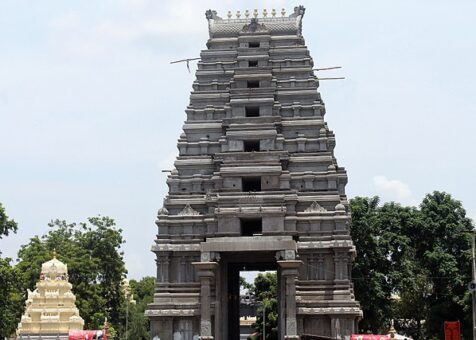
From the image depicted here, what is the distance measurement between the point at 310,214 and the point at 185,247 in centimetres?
675

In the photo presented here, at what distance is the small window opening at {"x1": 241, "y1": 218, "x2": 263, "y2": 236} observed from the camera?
42.3 meters

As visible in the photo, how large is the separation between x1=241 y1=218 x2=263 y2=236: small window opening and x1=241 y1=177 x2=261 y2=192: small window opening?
176 centimetres

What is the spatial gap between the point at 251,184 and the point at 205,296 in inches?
300

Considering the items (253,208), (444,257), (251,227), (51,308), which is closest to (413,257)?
(444,257)

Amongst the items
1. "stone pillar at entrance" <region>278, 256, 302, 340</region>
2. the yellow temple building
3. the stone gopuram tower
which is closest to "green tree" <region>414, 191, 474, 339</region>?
the stone gopuram tower

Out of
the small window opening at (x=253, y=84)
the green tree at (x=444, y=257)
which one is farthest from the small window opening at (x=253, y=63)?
the green tree at (x=444, y=257)

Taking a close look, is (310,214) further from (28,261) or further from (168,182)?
(28,261)

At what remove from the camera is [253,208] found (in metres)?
40.8

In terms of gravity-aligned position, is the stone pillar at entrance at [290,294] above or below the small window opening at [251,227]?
below

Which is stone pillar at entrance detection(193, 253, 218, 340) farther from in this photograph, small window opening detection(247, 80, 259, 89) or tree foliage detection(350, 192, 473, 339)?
tree foliage detection(350, 192, 473, 339)

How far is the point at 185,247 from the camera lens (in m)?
41.3

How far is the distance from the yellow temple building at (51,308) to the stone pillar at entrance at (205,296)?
2027 centimetres

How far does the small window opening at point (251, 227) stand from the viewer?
4228 cm

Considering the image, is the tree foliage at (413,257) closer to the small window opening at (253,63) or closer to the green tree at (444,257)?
the green tree at (444,257)
